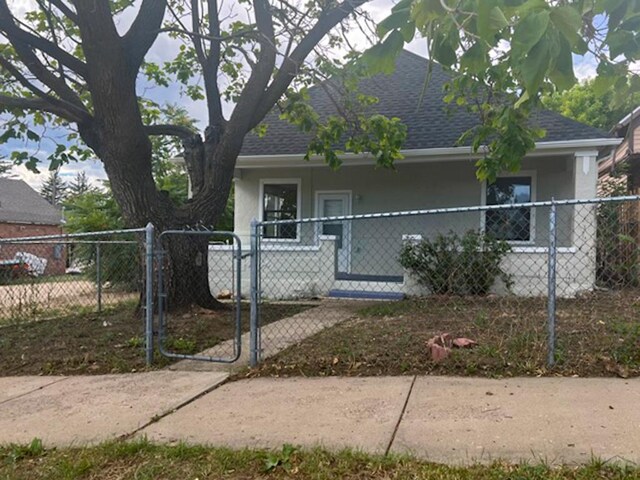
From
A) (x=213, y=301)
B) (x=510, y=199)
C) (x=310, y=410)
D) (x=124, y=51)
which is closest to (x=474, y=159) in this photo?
(x=510, y=199)

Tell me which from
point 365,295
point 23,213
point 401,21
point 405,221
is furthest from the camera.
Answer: point 23,213

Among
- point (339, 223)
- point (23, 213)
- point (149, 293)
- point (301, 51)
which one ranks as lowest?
point (149, 293)

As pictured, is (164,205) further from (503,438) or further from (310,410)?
(503,438)

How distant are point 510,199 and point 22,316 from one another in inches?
399

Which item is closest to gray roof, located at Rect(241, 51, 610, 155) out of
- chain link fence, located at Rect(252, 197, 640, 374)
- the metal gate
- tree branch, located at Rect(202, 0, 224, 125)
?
chain link fence, located at Rect(252, 197, 640, 374)

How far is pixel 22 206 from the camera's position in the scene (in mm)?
32438

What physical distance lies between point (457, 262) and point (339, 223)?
11.8 ft

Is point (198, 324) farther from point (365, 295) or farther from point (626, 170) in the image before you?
point (626, 170)

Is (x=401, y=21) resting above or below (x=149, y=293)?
above

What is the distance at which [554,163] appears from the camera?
10805mm

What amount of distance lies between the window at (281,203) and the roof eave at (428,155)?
0.84 m

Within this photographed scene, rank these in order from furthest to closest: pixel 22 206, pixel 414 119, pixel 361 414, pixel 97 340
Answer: pixel 22 206, pixel 414 119, pixel 97 340, pixel 361 414

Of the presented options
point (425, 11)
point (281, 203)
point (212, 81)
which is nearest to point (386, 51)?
point (425, 11)

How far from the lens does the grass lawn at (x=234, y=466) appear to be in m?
2.70
